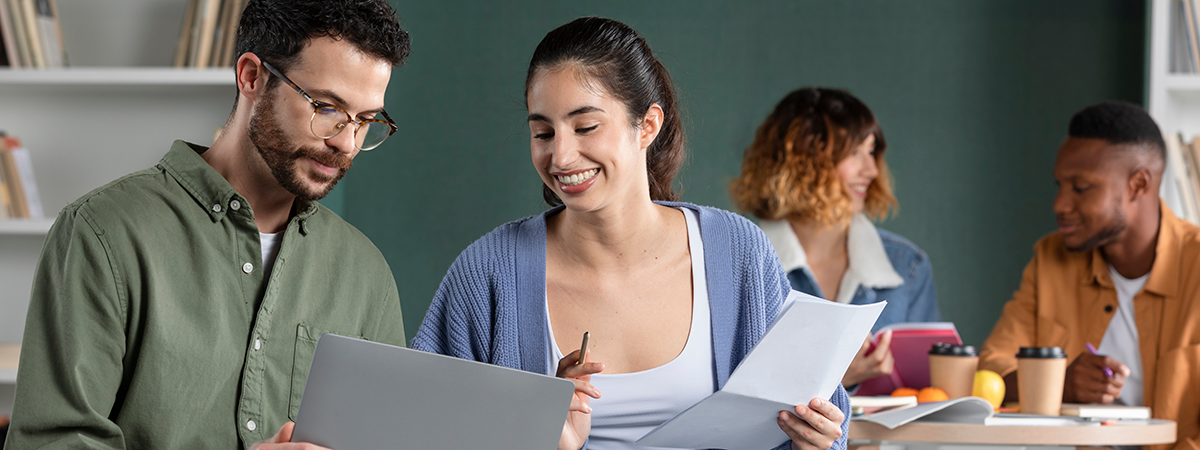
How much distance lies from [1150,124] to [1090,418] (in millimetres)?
1118

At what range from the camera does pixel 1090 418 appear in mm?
1853

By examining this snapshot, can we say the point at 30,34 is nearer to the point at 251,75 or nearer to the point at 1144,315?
the point at 251,75

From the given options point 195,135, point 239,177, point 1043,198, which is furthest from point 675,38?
point 239,177

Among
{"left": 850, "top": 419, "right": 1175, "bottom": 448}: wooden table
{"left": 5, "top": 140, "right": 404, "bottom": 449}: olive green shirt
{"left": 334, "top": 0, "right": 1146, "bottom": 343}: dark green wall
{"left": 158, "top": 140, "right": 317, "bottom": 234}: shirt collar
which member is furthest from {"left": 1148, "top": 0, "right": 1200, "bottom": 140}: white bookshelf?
{"left": 158, "top": 140, "right": 317, "bottom": 234}: shirt collar

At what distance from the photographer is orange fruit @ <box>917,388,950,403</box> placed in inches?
78.0

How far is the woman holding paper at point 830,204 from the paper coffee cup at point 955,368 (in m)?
0.61

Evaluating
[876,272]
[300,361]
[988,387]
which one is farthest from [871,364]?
[300,361]

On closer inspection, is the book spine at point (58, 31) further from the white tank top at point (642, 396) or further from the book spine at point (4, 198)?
the white tank top at point (642, 396)

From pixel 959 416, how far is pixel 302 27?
1.42 m

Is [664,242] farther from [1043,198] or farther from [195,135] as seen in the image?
[1043,198]

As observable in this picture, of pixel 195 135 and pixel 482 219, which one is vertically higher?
pixel 195 135

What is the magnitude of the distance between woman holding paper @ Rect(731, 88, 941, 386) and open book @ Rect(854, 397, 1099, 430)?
865 mm

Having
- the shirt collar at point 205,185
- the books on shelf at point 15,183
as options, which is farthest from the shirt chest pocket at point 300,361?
the books on shelf at point 15,183

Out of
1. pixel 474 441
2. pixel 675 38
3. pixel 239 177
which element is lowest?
pixel 474 441
